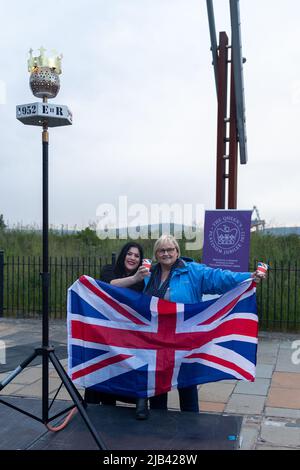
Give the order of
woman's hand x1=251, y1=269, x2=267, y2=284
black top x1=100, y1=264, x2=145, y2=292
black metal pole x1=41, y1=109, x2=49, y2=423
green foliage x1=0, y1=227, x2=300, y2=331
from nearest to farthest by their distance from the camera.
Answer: woman's hand x1=251, y1=269, x2=267, y2=284 → black metal pole x1=41, y1=109, x2=49, y2=423 → black top x1=100, y1=264, x2=145, y2=292 → green foliage x1=0, y1=227, x2=300, y2=331

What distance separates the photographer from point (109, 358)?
15.8 ft

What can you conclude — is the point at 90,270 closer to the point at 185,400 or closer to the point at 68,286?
the point at 68,286

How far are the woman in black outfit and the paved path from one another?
882 mm

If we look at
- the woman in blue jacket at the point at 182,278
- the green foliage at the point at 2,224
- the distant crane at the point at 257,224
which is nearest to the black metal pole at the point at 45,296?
the woman in blue jacket at the point at 182,278

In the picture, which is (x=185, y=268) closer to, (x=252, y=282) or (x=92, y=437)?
(x=252, y=282)

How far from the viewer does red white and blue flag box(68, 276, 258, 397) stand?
4.68 metres

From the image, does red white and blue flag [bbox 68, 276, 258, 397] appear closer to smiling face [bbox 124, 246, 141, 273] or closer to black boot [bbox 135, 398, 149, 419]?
black boot [bbox 135, 398, 149, 419]

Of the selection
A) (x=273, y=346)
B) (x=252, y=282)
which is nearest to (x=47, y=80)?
(x=252, y=282)

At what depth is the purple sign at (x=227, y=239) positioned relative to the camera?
789 cm

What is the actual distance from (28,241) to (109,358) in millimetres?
13366

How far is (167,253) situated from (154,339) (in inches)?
30.7

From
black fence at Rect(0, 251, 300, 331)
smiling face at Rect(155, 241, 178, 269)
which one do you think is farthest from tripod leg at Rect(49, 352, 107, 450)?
black fence at Rect(0, 251, 300, 331)
